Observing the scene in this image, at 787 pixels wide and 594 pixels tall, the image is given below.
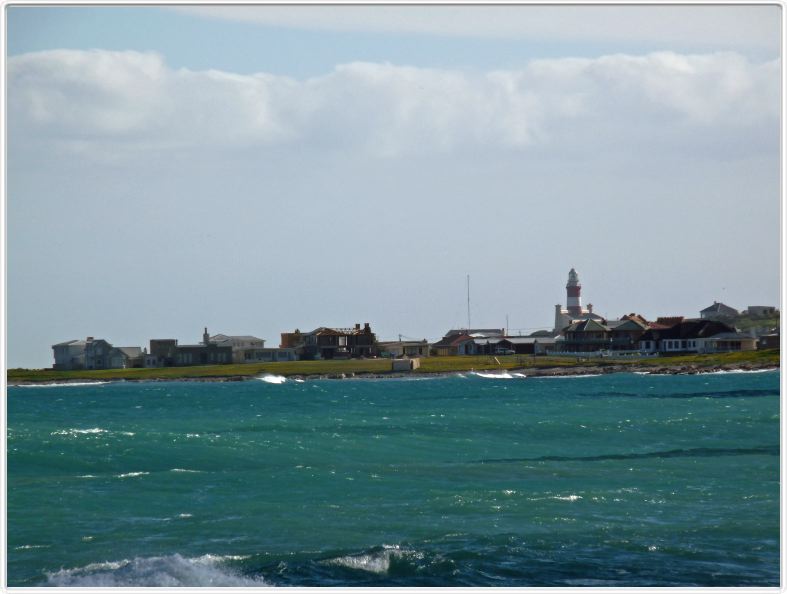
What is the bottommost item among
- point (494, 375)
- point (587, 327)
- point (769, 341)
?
point (494, 375)

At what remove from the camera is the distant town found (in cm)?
12175

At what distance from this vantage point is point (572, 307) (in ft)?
514

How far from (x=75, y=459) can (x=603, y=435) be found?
16.8 metres

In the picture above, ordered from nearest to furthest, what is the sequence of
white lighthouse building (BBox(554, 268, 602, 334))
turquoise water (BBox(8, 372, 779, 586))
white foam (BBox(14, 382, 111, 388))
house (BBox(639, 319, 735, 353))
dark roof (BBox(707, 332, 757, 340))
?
1. turquoise water (BBox(8, 372, 779, 586))
2. white foam (BBox(14, 382, 111, 388))
3. dark roof (BBox(707, 332, 757, 340))
4. house (BBox(639, 319, 735, 353))
5. white lighthouse building (BBox(554, 268, 602, 334))

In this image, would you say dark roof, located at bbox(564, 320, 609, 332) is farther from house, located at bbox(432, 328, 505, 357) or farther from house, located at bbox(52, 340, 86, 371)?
house, located at bbox(52, 340, 86, 371)

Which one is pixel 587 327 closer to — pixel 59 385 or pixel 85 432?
pixel 59 385

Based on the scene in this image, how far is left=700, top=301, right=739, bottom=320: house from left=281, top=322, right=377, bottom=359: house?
39670 mm

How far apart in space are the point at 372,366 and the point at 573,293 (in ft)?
170

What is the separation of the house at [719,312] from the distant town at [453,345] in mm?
2467

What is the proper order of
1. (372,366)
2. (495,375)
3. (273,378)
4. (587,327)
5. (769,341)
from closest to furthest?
1. (495,375)
2. (273,378)
3. (372,366)
4. (769,341)
5. (587,327)

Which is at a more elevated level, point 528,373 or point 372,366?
point 372,366

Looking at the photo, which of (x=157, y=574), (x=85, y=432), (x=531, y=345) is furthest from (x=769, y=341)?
(x=157, y=574)

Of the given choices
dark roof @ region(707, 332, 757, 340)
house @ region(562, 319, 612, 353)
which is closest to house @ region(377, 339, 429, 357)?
house @ region(562, 319, 612, 353)

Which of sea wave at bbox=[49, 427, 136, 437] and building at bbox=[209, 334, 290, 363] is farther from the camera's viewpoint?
building at bbox=[209, 334, 290, 363]
